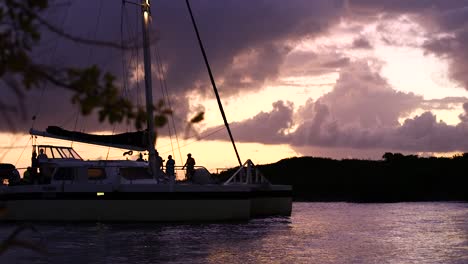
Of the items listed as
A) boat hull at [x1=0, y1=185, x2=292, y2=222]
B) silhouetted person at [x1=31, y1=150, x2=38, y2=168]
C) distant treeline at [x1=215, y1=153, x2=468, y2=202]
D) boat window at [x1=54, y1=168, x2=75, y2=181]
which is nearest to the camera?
boat hull at [x1=0, y1=185, x2=292, y2=222]

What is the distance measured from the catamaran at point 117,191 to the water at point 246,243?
0.52 metres

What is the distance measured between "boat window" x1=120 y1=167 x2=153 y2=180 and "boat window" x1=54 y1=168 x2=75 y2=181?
76.9 inches

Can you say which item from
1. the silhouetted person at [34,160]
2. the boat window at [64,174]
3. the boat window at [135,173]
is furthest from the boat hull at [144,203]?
the silhouetted person at [34,160]

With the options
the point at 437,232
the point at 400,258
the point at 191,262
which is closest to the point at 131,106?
the point at 191,262

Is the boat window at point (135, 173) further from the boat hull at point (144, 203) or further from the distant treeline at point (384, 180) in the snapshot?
the distant treeline at point (384, 180)

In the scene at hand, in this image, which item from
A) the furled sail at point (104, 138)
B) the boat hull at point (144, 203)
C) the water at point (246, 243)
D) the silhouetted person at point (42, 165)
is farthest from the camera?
the silhouetted person at point (42, 165)

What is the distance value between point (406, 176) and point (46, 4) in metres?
79.6

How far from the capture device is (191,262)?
16969mm

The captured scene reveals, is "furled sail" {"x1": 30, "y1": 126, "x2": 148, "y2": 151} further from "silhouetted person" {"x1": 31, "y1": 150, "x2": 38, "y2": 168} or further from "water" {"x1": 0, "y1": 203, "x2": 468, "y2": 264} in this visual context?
"water" {"x1": 0, "y1": 203, "x2": 468, "y2": 264}

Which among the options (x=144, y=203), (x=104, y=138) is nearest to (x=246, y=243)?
(x=144, y=203)

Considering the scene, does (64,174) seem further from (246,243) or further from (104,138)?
(246,243)

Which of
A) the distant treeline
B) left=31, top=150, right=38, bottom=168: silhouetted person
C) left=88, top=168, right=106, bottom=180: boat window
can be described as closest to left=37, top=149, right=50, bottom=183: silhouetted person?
left=31, top=150, right=38, bottom=168: silhouetted person

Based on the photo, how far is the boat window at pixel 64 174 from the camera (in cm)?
2733

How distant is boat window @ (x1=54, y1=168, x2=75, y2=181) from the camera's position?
27.3 m
